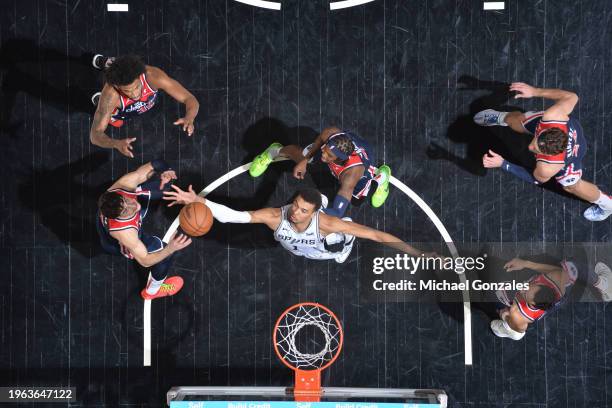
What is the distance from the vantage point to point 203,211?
19.5ft

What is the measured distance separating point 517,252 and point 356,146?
2.42 m

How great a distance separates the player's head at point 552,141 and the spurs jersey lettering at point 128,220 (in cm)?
428

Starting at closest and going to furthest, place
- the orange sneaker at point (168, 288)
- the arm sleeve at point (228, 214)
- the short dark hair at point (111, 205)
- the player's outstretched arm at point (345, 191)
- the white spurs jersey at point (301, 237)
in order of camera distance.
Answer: the short dark hair at point (111, 205) → the arm sleeve at point (228, 214) → the white spurs jersey at point (301, 237) → the player's outstretched arm at point (345, 191) → the orange sneaker at point (168, 288)

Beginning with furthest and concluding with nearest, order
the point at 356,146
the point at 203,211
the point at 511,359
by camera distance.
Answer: the point at 511,359
the point at 356,146
the point at 203,211

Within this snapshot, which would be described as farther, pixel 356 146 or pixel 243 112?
pixel 243 112

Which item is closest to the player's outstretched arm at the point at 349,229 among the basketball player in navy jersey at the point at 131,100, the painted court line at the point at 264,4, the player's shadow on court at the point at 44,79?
the basketball player in navy jersey at the point at 131,100

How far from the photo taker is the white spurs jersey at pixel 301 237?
607cm

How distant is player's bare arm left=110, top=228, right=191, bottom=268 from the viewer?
19.1ft

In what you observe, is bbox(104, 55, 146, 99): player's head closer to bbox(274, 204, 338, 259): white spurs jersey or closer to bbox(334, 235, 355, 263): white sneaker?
bbox(274, 204, 338, 259): white spurs jersey

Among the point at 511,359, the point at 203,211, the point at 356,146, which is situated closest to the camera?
the point at 203,211

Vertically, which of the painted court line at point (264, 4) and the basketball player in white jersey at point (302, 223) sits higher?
the painted court line at point (264, 4)

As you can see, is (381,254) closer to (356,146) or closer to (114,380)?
(356,146)

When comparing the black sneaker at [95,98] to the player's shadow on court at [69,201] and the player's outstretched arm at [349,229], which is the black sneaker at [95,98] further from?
the player's outstretched arm at [349,229]

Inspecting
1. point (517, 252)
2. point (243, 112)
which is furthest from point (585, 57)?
point (243, 112)
